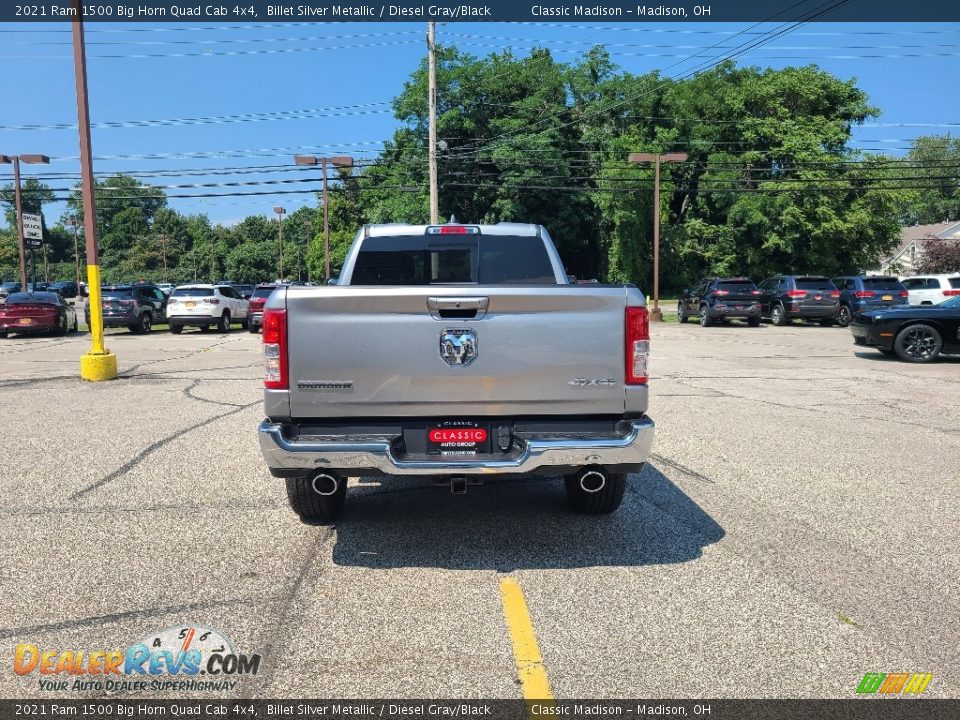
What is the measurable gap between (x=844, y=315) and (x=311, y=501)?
28.1 metres

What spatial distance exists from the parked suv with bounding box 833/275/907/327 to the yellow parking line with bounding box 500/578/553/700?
2607 centimetres

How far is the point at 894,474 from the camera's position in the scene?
6789 mm

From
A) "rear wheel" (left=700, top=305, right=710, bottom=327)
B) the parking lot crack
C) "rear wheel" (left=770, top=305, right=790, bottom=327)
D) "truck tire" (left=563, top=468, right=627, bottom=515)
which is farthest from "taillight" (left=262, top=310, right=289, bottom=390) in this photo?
"rear wheel" (left=770, top=305, right=790, bottom=327)

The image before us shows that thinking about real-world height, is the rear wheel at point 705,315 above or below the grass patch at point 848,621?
above

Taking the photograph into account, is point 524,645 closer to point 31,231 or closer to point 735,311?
point 735,311

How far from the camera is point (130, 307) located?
87.3 ft

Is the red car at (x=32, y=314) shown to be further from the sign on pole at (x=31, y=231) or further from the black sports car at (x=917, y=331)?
the black sports car at (x=917, y=331)

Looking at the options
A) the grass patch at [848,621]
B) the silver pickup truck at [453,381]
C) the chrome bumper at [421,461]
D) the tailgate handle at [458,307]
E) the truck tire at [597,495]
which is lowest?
the grass patch at [848,621]

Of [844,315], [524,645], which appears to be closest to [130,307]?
[844,315]

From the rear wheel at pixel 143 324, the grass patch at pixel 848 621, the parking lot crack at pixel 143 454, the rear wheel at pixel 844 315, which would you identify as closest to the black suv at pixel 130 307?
the rear wheel at pixel 143 324

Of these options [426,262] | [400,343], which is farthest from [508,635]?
[426,262]

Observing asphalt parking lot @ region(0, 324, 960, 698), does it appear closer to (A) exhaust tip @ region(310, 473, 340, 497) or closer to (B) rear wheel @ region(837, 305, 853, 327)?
(A) exhaust tip @ region(310, 473, 340, 497)

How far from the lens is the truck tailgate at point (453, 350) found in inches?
172

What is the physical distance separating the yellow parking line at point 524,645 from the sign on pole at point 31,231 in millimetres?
40176
